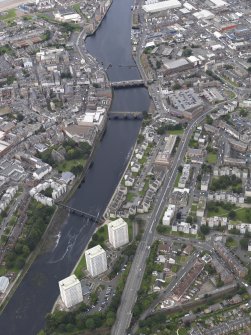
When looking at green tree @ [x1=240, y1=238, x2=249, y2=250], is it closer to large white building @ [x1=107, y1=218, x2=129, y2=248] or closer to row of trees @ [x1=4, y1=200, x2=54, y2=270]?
large white building @ [x1=107, y1=218, x2=129, y2=248]

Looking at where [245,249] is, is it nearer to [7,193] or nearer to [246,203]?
[246,203]

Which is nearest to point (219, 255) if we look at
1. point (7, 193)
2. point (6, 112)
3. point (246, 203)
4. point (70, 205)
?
point (246, 203)

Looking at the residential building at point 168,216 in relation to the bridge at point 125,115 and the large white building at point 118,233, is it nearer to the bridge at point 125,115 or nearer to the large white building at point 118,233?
the large white building at point 118,233

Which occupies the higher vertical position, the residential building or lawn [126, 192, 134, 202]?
the residential building

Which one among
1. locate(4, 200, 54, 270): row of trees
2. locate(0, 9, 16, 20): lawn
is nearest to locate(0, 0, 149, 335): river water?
locate(4, 200, 54, 270): row of trees

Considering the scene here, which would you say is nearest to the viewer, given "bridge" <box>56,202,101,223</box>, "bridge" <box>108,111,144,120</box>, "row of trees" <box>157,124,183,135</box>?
"bridge" <box>56,202,101,223</box>

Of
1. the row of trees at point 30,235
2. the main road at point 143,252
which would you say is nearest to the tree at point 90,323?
the main road at point 143,252

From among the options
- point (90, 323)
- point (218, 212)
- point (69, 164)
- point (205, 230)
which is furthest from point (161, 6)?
point (90, 323)
